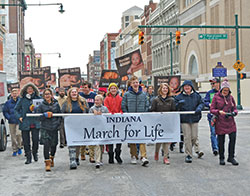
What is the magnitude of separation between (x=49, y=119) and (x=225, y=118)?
12.0 ft

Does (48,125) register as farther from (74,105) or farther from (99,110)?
(99,110)

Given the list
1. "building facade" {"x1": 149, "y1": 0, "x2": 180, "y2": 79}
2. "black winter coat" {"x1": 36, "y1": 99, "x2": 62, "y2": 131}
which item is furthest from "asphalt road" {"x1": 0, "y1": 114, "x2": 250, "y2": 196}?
"building facade" {"x1": 149, "y1": 0, "x2": 180, "y2": 79}

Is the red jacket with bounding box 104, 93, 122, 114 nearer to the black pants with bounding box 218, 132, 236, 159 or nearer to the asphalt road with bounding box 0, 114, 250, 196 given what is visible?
the asphalt road with bounding box 0, 114, 250, 196

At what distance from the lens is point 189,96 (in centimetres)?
1080

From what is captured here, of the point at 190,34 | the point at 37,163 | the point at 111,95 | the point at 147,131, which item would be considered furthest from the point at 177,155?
the point at 190,34

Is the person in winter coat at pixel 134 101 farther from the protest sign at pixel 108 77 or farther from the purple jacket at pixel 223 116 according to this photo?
the protest sign at pixel 108 77

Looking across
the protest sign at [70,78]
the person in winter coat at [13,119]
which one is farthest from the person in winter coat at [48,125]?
the protest sign at [70,78]

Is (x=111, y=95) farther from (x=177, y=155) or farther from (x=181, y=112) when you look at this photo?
(x=177, y=155)

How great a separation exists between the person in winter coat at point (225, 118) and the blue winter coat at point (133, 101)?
150 cm

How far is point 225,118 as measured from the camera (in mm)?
10219

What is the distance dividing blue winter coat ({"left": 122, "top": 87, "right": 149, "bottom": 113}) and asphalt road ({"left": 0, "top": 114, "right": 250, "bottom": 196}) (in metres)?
1.19

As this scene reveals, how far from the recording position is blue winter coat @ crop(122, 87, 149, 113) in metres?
10.5

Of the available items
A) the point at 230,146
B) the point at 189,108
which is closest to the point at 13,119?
the point at 189,108

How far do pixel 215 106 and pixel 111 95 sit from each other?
2278 millimetres
